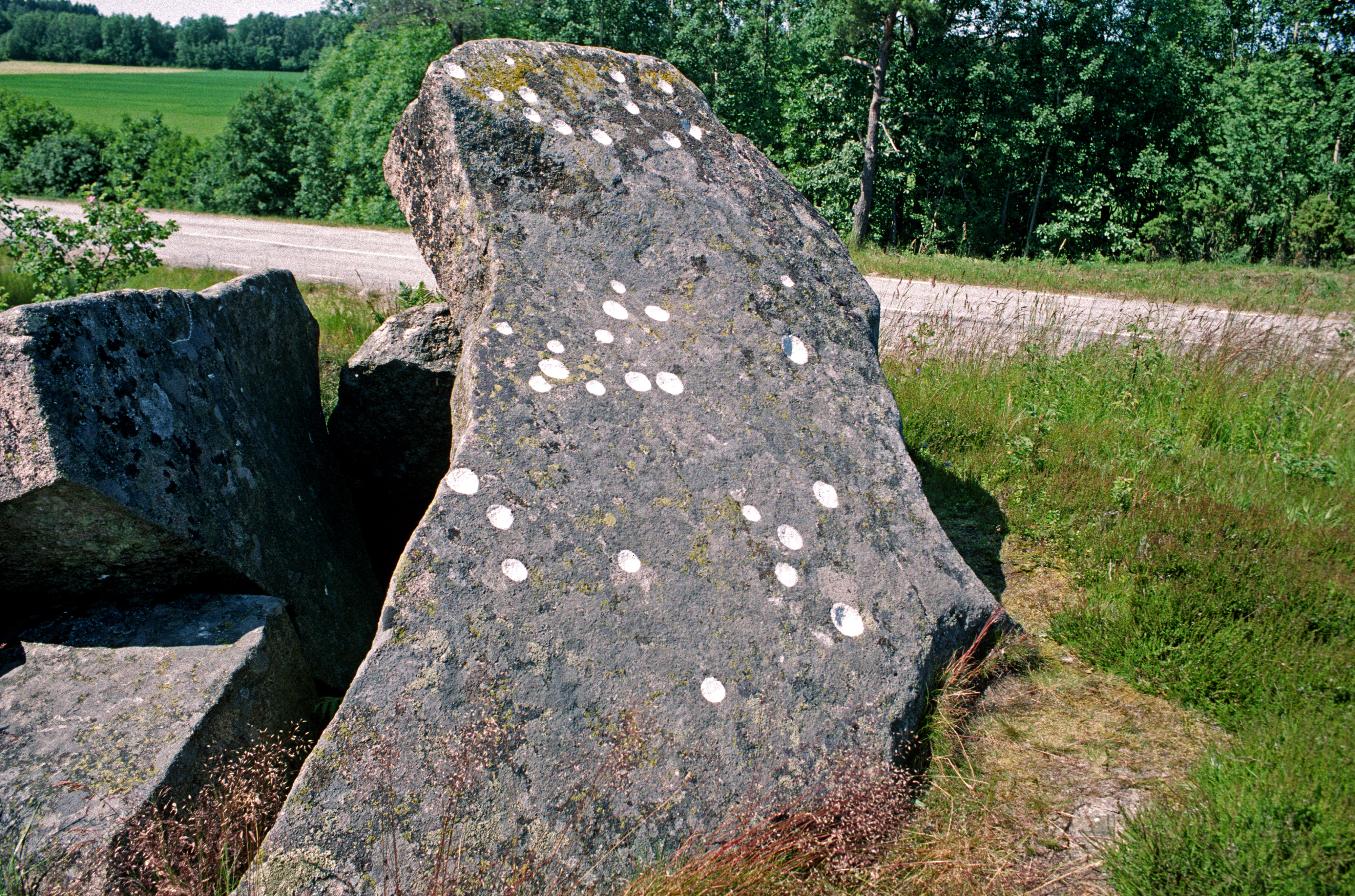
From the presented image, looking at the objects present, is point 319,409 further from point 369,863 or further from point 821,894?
point 821,894

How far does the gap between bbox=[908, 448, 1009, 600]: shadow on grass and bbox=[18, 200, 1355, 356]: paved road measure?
A: 6.08ft

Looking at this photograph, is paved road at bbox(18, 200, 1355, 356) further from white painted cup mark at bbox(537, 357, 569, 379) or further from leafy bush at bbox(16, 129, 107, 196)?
leafy bush at bbox(16, 129, 107, 196)

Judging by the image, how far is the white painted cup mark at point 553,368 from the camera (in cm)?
260

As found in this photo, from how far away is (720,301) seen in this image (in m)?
3.12

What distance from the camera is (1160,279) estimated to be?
1300 cm

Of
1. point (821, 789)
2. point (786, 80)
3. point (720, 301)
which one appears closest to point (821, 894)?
point (821, 789)

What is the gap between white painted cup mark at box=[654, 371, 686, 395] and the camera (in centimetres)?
275

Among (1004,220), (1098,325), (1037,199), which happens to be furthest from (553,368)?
(1004,220)

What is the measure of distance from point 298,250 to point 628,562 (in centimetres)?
1404

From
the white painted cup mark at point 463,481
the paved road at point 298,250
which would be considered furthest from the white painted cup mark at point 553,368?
the paved road at point 298,250

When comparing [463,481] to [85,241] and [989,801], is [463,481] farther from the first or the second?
[85,241]

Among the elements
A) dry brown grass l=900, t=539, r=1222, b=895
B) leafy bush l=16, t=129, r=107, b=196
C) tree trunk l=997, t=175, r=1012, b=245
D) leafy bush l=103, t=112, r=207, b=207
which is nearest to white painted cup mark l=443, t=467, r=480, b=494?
dry brown grass l=900, t=539, r=1222, b=895

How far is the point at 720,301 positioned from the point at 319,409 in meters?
2.09

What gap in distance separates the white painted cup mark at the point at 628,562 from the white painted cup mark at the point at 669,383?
674 millimetres
